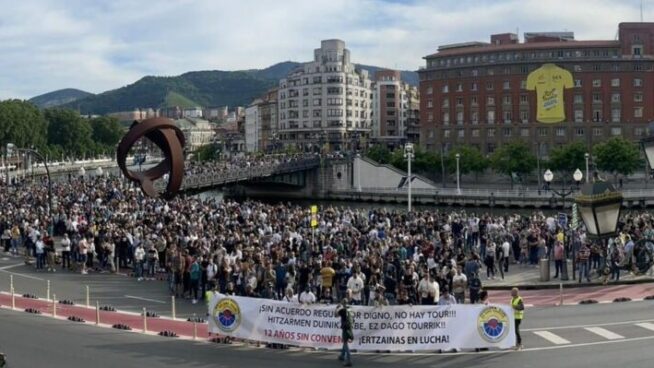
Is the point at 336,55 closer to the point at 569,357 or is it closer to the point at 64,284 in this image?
the point at 64,284

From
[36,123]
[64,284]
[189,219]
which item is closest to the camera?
[64,284]

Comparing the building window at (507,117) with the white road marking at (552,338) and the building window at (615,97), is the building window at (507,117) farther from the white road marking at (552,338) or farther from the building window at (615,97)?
the white road marking at (552,338)

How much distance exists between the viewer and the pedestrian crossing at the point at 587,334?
19891mm

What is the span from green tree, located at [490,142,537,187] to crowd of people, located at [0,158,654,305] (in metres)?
61.1

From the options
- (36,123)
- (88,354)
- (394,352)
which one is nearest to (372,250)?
(394,352)

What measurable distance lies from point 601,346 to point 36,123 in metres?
153

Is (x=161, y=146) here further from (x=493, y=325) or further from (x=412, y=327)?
(x=493, y=325)

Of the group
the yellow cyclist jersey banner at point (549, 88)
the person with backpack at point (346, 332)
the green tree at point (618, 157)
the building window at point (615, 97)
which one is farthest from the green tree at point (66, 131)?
the person with backpack at point (346, 332)

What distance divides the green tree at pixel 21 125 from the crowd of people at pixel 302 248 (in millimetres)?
103273

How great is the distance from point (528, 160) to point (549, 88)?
48.1ft

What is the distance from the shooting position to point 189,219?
131 feet

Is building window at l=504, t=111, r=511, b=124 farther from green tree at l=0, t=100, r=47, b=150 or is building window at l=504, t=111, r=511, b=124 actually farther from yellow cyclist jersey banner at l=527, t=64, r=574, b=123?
green tree at l=0, t=100, r=47, b=150

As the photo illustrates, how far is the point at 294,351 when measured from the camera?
19672mm

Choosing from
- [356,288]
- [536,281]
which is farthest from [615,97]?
[356,288]
